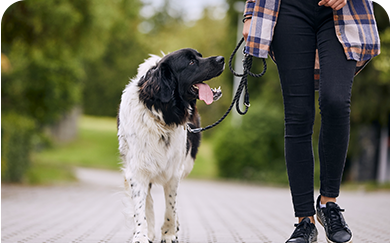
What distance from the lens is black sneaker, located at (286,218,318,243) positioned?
9.61 feet

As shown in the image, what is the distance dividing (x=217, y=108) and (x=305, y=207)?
35.9 metres

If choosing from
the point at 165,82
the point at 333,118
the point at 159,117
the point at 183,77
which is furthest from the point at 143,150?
the point at 333,118

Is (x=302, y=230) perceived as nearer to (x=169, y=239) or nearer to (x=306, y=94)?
(x=306, y=94)

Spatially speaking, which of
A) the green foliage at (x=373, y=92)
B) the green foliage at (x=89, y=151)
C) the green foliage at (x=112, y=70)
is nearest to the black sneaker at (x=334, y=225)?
the green foliage at (x=373, y=92)

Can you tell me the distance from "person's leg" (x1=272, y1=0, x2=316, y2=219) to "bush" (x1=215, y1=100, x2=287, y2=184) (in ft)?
55.8

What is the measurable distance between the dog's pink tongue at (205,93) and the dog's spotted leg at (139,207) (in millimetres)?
884

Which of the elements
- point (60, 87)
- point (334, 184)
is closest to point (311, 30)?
point (334, 184)

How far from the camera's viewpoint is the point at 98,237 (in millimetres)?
4398

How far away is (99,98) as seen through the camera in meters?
35.8

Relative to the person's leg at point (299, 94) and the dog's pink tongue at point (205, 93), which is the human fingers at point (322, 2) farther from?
the dog's pink tongue at point (205, 93)

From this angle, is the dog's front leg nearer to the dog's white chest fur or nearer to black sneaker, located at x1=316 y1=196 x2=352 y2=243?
the dog's white chest fur

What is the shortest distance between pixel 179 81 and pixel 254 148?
16.7 meters

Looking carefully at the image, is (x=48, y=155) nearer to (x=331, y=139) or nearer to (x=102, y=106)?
(x=102, y=106)

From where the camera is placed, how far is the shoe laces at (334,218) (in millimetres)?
2971
